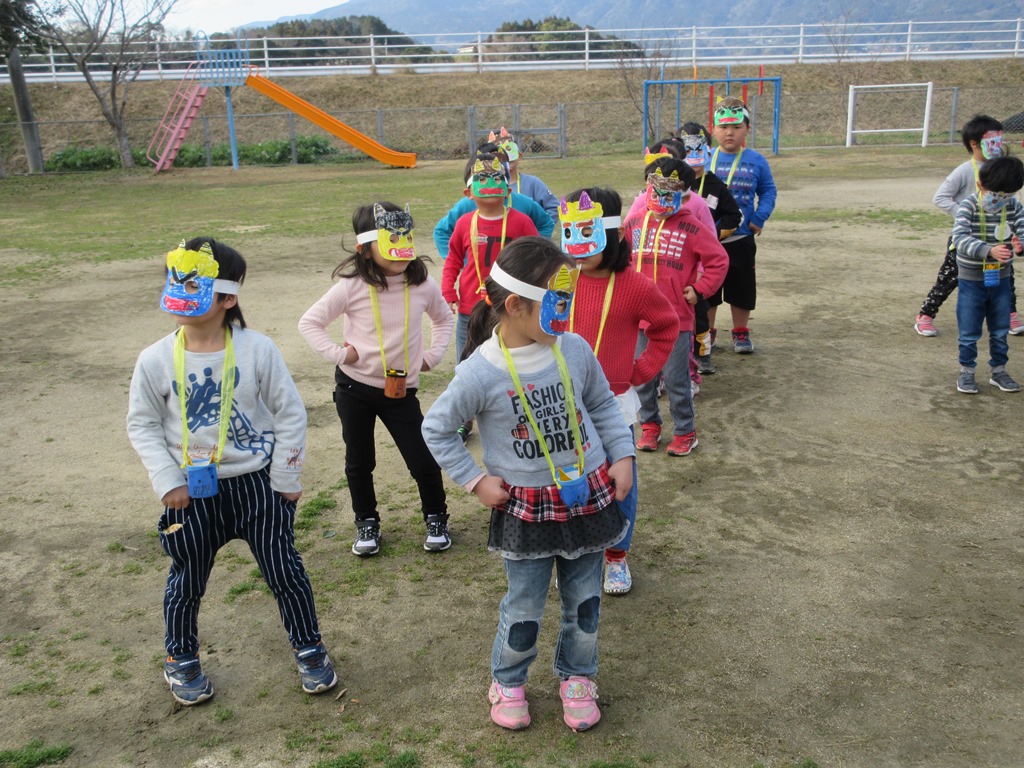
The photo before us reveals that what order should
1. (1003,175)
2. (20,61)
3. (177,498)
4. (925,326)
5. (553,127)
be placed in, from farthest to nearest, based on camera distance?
(553,127)
(20,61)
(925,326)
(1003,175)
(177,498)

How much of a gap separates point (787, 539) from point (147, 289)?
838cm

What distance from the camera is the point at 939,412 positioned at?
249 inches

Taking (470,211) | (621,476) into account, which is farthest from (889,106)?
(621,476)

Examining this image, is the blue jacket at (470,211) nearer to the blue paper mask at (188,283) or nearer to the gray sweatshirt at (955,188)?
the blue paper mask at (188,283)

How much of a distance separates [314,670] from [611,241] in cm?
218

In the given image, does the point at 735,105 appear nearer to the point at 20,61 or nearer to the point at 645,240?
the point at 645,240

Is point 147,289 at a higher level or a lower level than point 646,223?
lower

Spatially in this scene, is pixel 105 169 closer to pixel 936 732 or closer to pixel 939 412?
pixel 939 412

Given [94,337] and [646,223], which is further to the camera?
[94,337]

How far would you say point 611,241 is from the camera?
13.4 feet

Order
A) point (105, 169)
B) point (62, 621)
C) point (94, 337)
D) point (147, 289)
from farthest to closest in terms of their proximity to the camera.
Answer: point (105, 169)
point (147, 289)
point (94, 337)
point (62, 621)

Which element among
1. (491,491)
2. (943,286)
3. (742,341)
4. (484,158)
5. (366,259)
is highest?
(484,158)

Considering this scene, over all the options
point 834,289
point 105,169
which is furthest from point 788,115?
point 834,289

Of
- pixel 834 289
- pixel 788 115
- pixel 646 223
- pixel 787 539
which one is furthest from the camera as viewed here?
pixel 788 115
